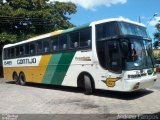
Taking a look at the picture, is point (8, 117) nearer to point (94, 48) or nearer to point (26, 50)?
point (94, 48)

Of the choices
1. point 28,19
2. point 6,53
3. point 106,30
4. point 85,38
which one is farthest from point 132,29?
point 28,19

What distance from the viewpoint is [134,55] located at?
13805 mm

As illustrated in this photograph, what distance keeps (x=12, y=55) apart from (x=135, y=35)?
1220 centimetres

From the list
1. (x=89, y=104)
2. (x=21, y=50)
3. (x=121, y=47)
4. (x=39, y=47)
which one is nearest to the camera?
(x=89, y=104)

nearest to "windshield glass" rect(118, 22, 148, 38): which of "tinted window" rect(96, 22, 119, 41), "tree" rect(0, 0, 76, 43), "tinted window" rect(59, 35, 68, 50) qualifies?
"tinted window" rect(96, 22, 119, 41)

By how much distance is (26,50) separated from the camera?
2192cm

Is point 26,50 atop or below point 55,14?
below

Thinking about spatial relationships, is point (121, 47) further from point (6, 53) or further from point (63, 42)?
point (6, 53)

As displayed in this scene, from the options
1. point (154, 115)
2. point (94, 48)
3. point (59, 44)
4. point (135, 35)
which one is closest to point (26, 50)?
point (59, 44)

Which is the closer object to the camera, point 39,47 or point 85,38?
point 85,38

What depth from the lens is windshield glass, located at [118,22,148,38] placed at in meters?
14.1

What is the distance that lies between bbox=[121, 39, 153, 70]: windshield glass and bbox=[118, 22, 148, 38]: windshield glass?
0.40 m

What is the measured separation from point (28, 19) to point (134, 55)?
2042 centimetres

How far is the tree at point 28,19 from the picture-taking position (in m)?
31.6
